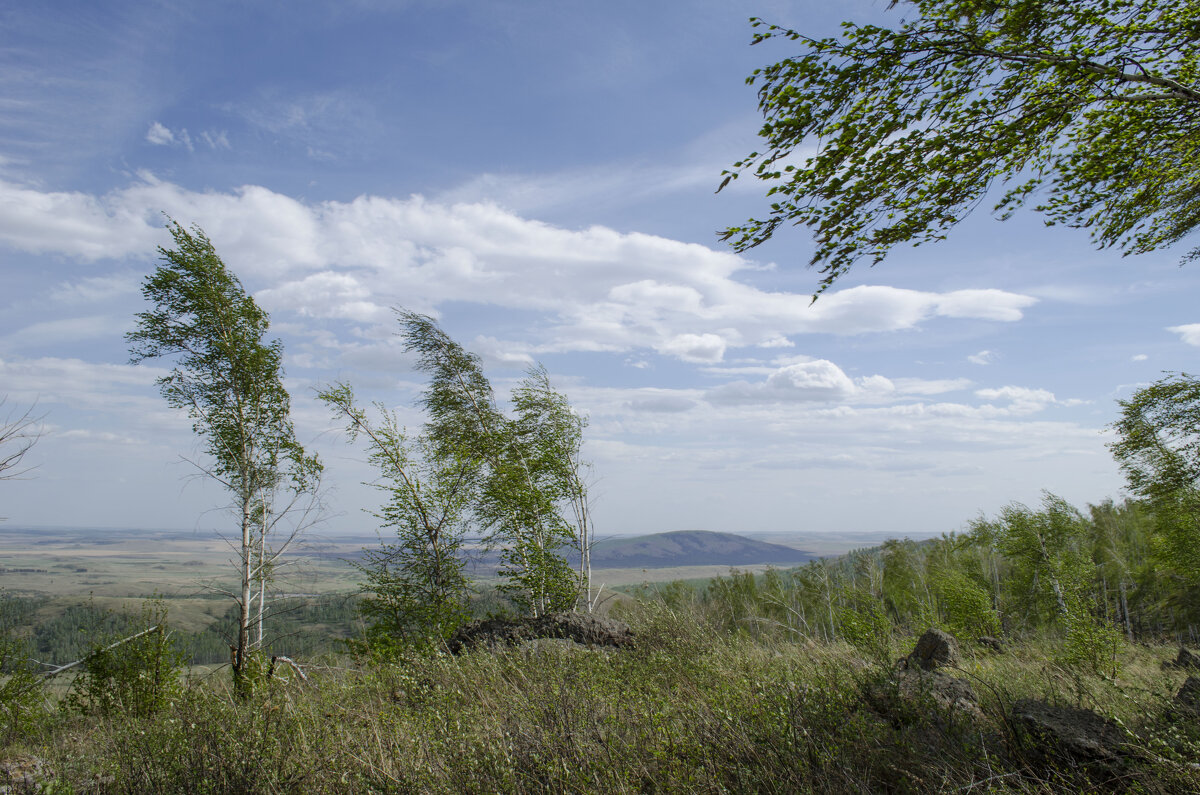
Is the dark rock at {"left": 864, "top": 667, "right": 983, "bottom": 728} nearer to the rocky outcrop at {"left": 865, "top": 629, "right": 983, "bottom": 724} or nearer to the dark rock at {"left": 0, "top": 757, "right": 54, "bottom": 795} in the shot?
the rocky outcrop at {"left": 865, "top": 629, "right": 983, "bottom": 724}

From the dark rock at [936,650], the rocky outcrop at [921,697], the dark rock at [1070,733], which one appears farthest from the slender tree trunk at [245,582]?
the dark rock at [1070,733]

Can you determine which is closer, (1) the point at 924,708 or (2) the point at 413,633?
(1) the point at 924,708

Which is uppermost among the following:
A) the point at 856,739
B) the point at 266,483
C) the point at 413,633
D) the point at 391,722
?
the point at 266,483

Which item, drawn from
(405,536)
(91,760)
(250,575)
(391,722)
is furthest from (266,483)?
(391,722)

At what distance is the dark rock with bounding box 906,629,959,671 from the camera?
7.63 metres

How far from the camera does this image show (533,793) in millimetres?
3789

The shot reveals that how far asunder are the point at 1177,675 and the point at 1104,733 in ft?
22.0

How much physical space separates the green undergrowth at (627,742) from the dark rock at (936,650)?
0.87 metres

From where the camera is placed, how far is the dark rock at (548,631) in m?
10.0

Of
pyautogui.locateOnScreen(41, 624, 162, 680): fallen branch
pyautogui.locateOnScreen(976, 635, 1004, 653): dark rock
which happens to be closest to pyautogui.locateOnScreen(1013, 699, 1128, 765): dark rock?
pyautogui.locateOnScreen(976, 635, 1004, 653): dark rock

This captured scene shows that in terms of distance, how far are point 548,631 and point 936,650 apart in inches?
233

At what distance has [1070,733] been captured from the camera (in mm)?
3807

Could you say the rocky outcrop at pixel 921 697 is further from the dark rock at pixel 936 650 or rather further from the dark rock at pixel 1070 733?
the dark rock at pixel 936 650

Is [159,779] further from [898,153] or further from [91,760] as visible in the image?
[898,153]
